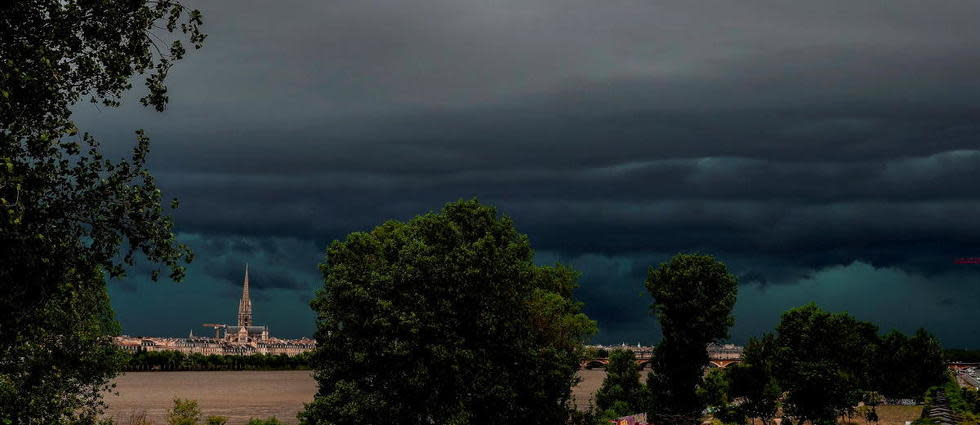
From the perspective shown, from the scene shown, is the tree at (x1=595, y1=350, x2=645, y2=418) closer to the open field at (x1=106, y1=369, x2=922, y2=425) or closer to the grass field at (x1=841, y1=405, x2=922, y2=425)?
the open field at (x1=106, y1=369, x2=922, y2=425)

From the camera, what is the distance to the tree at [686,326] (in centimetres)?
6688

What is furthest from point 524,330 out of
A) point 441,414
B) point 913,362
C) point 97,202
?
point 913,362

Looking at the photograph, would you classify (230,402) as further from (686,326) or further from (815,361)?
(815,361)

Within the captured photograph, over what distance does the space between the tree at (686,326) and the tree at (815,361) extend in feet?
23.3

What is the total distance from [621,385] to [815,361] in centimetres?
3209

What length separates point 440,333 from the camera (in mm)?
45469

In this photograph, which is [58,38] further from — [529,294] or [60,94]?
[529,294]

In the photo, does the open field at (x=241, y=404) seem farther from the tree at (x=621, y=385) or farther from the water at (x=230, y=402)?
the tree at (x=621, y=385)

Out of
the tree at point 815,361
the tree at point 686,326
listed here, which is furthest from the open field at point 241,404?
the tree at point 815,361

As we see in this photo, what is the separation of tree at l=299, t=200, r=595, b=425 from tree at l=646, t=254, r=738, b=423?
1648cm

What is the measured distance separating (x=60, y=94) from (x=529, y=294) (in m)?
34.6

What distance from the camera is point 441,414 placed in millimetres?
45219

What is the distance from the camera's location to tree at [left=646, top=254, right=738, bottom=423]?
219 ft

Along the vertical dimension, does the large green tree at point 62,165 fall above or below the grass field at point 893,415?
above
